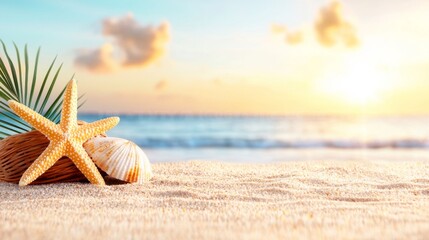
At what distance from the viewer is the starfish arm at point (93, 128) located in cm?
332

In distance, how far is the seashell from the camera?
3.32m

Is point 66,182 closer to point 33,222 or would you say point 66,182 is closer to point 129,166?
point 129,166

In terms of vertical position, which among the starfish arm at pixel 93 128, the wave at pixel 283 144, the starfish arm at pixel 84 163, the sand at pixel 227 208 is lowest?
the wave at pixel 283 144

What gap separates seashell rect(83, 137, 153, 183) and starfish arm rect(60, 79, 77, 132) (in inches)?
7.5

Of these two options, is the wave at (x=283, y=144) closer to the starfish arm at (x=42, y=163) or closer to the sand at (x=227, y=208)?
the sand at (x=227, y=208)

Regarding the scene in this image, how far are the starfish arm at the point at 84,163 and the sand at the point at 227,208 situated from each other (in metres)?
0.09

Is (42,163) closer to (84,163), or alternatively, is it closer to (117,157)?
(84,163)

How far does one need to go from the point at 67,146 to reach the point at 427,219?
2307 millimetres

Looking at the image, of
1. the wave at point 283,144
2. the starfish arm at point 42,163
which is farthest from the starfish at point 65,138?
the wave at point 283,144

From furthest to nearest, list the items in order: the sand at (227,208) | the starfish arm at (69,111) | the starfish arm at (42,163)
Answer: the starfish arm at (69,111), the starfish arm at (42,163), the sand at (227,208)

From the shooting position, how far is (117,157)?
10.9ft

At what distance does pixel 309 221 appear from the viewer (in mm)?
2279

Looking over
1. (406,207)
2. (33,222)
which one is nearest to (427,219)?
(406,207)

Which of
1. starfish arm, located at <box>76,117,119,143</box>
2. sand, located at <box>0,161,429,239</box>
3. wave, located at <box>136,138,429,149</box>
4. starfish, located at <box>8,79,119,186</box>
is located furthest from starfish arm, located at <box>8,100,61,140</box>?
wave, located at <box>136,138,429,149</box>
